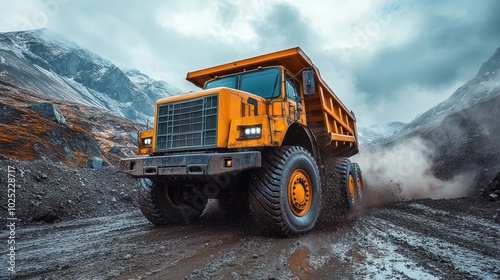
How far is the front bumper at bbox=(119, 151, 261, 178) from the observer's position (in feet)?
13.2

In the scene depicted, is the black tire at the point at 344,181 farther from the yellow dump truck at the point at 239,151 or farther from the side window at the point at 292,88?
the side window at the point at 292,88

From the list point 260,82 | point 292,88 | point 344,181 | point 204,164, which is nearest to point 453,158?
point 344,181

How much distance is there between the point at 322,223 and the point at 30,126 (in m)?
19.0

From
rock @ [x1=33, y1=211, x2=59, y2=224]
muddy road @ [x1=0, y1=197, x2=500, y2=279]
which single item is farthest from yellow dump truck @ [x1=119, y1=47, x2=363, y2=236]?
rock @ [x1=33, y1=211, x2=59, y2=224]

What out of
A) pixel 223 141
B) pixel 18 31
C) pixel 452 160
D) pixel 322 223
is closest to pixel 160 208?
pixel 223 141

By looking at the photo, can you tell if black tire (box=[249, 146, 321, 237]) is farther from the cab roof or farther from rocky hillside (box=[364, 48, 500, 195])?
rocky hillside (box=[364, 48, 500, 195])

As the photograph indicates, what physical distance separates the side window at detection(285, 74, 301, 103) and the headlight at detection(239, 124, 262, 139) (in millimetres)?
1693

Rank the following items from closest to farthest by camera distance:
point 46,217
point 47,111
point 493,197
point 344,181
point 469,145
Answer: point 46,217, point 344,181, point 493,197, point 469,145, point 47,111

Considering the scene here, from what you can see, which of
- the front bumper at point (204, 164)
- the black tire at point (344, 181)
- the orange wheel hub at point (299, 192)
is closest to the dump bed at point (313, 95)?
the black tire at point (344, 181)

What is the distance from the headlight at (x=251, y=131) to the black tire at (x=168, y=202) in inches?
60.8

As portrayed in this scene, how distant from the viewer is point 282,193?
13.9ft

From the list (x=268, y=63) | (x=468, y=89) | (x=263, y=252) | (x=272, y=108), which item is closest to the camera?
(x=263, y=252)

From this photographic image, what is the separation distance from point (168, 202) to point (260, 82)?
290cm

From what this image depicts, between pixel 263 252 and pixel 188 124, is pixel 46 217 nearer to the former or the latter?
pixel 188 124
